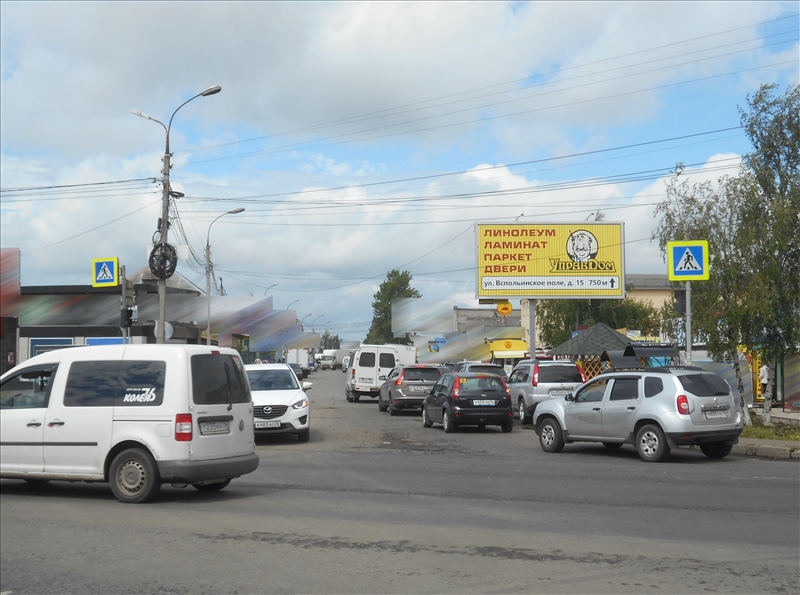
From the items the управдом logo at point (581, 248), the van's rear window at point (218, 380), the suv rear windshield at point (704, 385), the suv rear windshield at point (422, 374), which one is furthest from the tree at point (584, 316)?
the van's rear window at point (218, 380)

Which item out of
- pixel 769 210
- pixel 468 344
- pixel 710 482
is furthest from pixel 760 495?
pixel 468 344

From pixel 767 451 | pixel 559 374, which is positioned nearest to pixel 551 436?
pixel 767 451

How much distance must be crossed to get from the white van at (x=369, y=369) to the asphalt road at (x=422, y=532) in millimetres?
24412

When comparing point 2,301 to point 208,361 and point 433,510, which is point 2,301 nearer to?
point 208,361

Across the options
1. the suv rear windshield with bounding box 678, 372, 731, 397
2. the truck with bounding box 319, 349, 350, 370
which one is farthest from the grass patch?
the truck with bounding box 319, 349, 350, 370

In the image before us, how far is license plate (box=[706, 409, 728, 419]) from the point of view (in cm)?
1527

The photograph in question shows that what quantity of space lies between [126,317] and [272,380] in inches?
240

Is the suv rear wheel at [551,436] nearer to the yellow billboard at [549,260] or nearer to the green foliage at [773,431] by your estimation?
the green foliage at [773,431]

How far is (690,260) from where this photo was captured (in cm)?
2038

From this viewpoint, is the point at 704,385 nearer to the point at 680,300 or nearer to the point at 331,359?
the point at 680,300

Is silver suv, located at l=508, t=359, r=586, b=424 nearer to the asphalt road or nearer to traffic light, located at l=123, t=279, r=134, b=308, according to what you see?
the asphalt road

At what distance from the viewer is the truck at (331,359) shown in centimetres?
13438

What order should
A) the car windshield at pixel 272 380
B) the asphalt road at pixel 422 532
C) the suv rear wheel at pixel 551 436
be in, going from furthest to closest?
the car windshield at pixel 272 380 → the suv rear wheel at pixel 551 436 → the asphalt road at pixel 422 532

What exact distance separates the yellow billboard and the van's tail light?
29228mm
